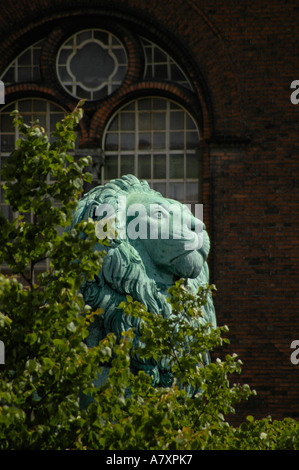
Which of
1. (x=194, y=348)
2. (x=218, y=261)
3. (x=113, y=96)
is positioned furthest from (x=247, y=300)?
(x=194, y=348)

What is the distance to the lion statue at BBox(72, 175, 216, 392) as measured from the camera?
5336mm

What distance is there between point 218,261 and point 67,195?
8.66 meters

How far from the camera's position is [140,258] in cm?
548

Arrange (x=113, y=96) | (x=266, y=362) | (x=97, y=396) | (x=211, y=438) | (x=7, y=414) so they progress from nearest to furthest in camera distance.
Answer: (x=7, y=414) < (x=97, y=396) < (x=211, y=438) < (x=266, y=362) < (x=113, y=96)

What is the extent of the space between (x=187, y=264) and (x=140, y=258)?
283 mm

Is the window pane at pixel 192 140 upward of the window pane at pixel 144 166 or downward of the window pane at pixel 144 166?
upward

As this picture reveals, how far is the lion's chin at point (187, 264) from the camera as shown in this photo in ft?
18.0

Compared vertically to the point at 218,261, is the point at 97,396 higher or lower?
lower

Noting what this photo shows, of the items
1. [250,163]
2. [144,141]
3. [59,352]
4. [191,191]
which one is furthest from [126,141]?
[59,352]

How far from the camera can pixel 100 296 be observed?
534 centimetres

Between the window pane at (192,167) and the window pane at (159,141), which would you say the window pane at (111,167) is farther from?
the window pane at (192,167)

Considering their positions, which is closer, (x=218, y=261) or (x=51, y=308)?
(x=51, y=308)

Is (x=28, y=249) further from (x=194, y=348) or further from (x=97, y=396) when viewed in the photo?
(x=194, y=348)

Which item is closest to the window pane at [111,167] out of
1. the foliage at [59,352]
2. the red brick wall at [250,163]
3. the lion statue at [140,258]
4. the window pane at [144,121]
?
the window pane at [144,121]
